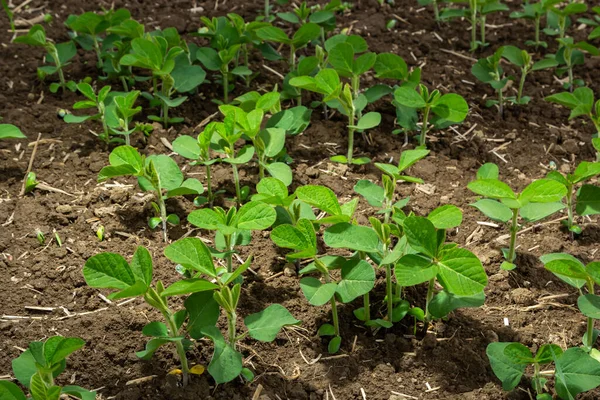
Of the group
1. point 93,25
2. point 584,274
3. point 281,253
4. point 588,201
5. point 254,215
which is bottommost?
point 281,253

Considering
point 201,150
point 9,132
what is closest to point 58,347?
point 201,150

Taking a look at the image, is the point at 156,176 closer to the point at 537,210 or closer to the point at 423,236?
the point at 423,236

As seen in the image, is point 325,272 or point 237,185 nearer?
point 325,272

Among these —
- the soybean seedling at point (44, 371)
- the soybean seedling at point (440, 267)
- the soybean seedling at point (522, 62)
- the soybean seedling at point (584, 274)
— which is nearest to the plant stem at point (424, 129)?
the soybean seedling at point (522, 62)

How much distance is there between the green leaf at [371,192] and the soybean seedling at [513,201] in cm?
30

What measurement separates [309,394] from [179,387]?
360 mm


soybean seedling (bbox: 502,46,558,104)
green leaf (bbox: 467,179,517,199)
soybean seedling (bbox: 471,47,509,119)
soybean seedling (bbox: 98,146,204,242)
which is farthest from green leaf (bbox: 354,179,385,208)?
soybean seedling (bbox: 502,46,558,104)

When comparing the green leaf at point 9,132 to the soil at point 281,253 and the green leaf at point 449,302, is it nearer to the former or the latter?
the soil at point 281,253

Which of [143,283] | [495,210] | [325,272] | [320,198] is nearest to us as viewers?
[143,283]

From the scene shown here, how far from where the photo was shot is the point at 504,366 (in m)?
2.05

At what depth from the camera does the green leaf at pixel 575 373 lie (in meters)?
1.98

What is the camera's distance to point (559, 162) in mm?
3088

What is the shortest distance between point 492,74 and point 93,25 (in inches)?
69.3

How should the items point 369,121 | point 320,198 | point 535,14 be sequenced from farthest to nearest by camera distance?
point 535,14 < point 369,121 < point 320,198
